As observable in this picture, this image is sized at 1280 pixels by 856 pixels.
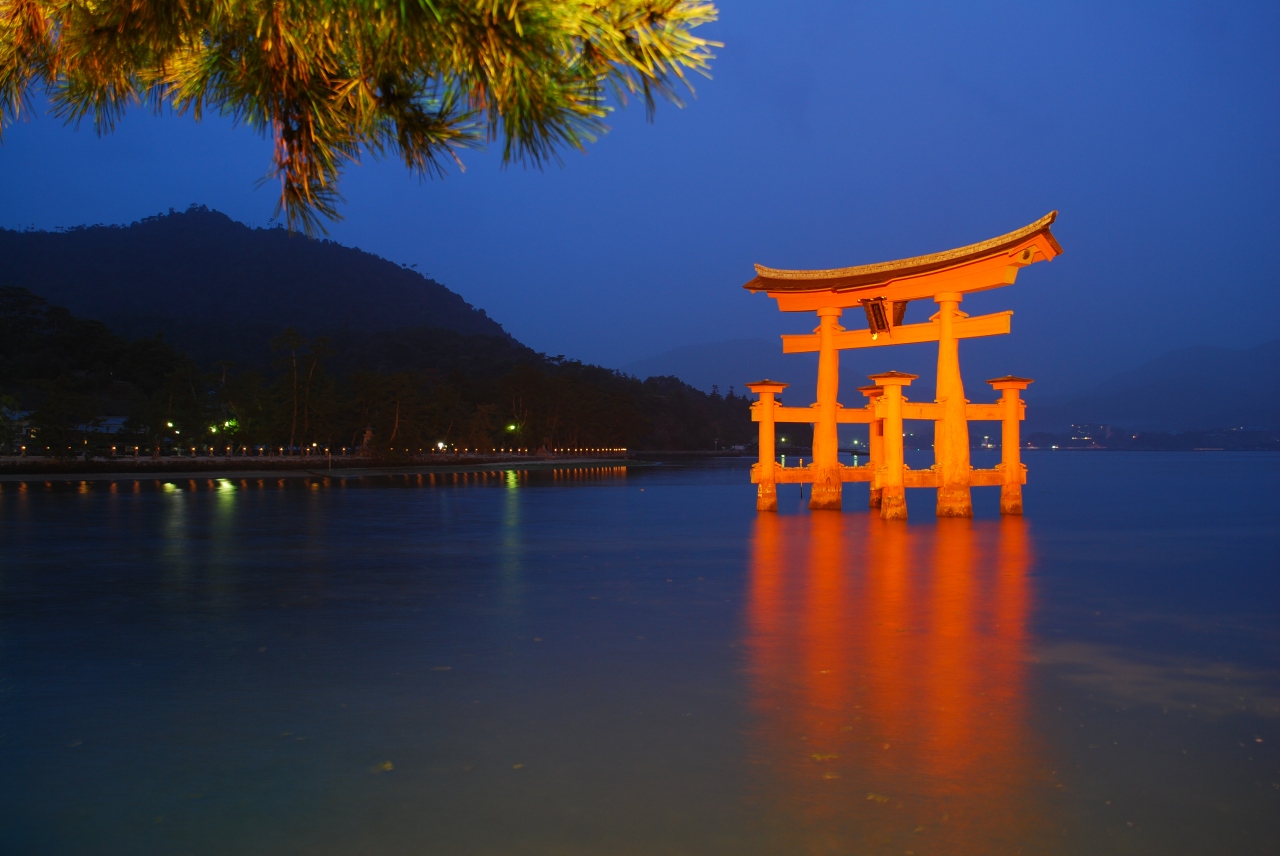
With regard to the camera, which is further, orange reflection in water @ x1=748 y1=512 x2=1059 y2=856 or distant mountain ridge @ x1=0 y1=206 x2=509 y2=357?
distant mountain ridge @ x1=0 y1=206 x2=509 y2=357

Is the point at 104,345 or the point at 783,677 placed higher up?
the point at 104,345

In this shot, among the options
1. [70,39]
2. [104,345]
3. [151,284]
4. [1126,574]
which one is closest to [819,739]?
[70,39]

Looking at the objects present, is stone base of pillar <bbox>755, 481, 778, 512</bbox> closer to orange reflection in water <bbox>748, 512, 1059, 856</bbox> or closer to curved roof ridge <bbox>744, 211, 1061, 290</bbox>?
curved roof ridge <bbox>744, 211, 1061, 290</bbox>

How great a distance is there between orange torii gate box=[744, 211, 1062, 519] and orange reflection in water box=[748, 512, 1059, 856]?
6182mm

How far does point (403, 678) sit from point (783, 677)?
2.72 metres

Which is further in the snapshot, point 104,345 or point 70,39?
point 104,345

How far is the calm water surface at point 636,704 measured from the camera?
3988 mm

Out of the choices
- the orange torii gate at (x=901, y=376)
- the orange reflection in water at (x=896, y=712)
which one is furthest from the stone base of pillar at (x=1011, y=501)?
the orange reflection in water at (x=896, y=712)

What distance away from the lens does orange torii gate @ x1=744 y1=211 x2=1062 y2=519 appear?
17078 mm

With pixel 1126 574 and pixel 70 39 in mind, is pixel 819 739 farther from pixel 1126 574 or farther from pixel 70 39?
pixel 1126 574

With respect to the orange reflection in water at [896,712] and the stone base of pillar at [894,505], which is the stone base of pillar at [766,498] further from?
the orange reflection in water at [896,712]

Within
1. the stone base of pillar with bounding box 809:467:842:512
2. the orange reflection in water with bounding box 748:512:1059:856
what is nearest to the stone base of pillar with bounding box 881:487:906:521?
the stone base of pillar with bounding box 809:467:842:512

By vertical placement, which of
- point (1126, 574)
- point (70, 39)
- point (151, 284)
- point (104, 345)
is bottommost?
point (1126, 574)

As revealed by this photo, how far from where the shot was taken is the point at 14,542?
15.2 meters
